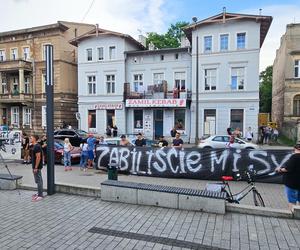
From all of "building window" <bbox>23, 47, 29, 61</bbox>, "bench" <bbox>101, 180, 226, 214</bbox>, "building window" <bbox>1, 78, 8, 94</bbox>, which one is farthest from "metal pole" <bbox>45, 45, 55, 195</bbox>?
"building window" <bbox>1, 78, 8, 94</bbox>

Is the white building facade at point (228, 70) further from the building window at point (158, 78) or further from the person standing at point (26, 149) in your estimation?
the person standing at point (26, 149)

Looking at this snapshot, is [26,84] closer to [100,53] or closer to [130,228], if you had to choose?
[100,53]

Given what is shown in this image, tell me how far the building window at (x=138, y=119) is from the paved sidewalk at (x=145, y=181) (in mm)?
14500

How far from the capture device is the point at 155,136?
89.6 feet

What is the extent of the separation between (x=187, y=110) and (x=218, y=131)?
137 inches

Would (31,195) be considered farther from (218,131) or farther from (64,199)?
(218,131)

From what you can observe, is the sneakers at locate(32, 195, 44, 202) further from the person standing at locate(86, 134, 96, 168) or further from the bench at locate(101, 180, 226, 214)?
the person standing at locate(86, 134, 96, 168)

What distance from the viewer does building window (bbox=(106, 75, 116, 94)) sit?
1121 inches

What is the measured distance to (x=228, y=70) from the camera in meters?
24.3

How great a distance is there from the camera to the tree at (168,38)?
135 ft

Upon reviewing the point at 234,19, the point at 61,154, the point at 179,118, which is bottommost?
the point at 61,154

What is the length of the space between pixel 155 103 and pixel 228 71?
7257mm

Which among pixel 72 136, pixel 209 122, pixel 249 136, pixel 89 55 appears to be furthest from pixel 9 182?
pixel 89 55

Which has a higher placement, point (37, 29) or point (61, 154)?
point (37, 29)
